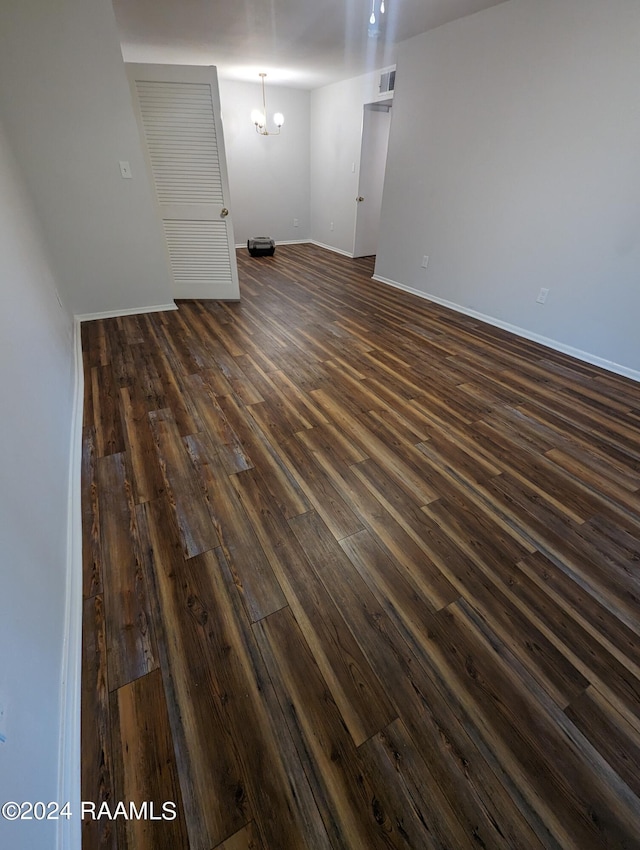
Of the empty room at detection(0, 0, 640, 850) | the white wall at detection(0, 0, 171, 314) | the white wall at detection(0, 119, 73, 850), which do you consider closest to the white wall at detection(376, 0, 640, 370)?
the empty room at detection(0, 0, 640, 850)

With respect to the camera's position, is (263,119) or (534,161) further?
(263,119)

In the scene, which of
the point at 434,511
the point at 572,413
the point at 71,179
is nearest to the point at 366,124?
the point at 71,179

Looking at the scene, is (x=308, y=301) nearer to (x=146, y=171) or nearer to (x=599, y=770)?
(x=146, y=171)

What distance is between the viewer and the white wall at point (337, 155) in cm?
522

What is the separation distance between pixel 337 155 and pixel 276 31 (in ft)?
8.74

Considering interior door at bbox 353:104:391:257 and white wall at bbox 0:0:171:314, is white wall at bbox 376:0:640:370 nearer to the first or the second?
interior door at bbox 353:104:391:257

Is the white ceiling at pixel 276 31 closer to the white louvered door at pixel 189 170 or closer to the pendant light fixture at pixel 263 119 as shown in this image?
the white louvered door at pixel 189 170

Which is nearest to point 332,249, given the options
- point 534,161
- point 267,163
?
point 267,163

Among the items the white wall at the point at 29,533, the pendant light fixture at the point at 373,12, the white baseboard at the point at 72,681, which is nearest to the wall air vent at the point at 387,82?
the pendant light fixture at the point at 373,12

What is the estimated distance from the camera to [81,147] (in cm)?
283

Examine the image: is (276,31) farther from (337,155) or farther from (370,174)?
(337,155)

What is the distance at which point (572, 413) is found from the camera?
2.36 metres

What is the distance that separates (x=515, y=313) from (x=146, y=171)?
357cm

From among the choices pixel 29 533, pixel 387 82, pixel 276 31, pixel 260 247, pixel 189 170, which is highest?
pixel 276 31
